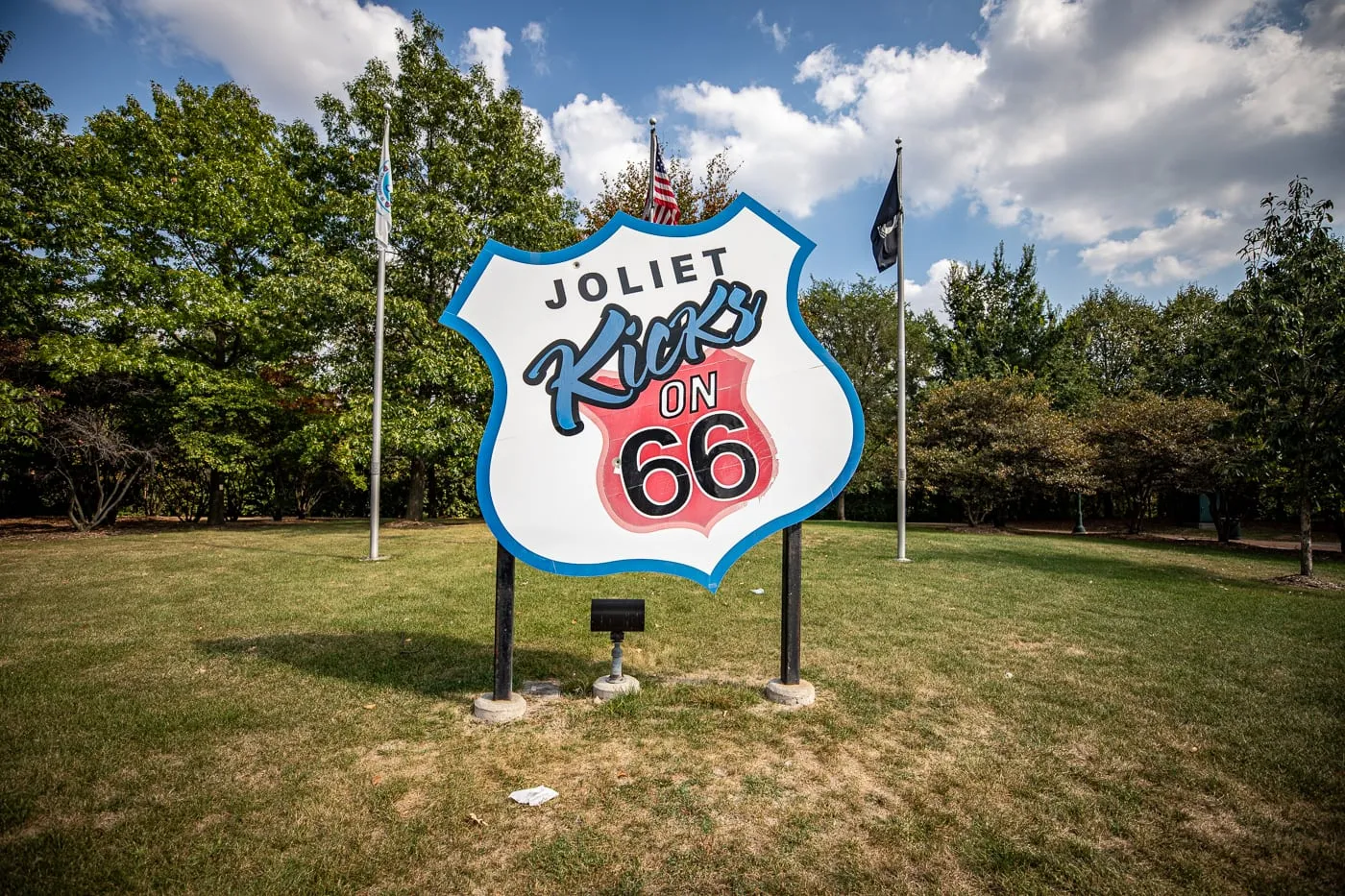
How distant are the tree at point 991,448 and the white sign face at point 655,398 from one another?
19315mm

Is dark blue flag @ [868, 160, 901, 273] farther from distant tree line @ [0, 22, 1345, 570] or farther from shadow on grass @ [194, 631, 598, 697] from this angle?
shadow on grass @ [194, 631, 598, 697]

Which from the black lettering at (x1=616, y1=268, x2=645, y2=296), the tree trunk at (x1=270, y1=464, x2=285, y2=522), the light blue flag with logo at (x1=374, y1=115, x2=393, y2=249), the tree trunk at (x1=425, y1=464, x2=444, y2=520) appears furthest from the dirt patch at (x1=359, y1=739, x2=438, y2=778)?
the tree trunk at (x1=425, y1=464, x2=444, y2=520)

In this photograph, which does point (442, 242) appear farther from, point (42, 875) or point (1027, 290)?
point (1027, 290)

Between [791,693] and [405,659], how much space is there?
367cm

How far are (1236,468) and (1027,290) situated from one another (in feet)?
86.4

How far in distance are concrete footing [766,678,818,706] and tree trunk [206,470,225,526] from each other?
70.1 ft

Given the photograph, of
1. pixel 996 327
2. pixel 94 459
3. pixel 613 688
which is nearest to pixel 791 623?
pixel 613 688

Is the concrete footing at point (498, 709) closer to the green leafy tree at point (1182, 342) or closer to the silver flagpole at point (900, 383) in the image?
the silver flagpole at point (900, 383)

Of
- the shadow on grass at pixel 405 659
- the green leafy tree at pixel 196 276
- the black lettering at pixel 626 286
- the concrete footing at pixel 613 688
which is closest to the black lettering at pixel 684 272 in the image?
the black lettering at pixel 626 286

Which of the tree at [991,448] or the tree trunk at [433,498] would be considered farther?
the tree trunk at [433,498]

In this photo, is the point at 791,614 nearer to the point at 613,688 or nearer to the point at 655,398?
the point at 613,688

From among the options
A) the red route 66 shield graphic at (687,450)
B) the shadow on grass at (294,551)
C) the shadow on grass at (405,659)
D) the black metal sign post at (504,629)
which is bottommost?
the shadow on grass at (405,659)

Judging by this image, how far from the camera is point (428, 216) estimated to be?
1861cm

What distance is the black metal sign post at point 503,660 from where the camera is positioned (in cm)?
488
